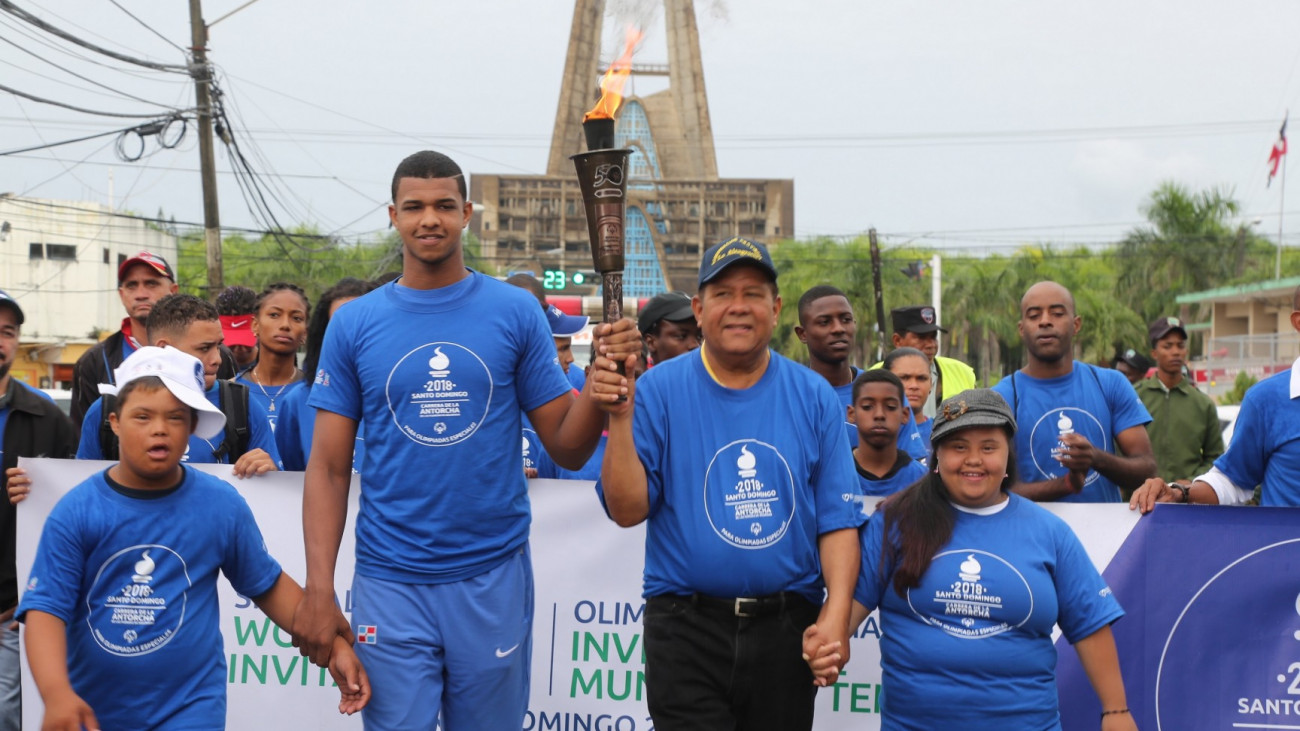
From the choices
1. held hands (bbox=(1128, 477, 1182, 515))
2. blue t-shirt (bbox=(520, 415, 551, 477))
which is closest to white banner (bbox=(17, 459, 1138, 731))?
blue t-shirt (bbox=(520, 415, 551, 477))

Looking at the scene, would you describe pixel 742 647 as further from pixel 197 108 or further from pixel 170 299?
pixel 197 108

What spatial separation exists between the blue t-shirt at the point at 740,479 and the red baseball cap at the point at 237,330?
14.6 feet

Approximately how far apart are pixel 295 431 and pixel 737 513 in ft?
8.80

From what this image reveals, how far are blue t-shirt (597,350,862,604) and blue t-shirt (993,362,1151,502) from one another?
6.78 ft

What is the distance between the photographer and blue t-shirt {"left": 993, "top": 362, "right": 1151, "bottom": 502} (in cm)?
563

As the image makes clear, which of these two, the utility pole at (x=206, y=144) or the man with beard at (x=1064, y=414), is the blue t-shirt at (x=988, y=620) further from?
the utility pole at (x=206, y=144)


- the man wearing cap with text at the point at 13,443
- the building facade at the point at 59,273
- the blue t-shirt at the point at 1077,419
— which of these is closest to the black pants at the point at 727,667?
the blue t-shirt at the point at 1077,419

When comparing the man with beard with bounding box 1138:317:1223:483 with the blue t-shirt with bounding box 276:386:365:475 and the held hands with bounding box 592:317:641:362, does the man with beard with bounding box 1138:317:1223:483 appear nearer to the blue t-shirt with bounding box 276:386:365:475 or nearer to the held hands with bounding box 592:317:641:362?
the blue t-shirt with bounding box 276:386:365:475

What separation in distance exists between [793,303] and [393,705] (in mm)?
53377

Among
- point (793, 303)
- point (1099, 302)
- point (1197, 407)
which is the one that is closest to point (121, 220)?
point (793, 303)

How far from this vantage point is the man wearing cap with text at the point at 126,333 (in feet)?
18.4

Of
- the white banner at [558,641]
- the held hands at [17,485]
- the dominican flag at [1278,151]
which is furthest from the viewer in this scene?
the dominican flag at [1278,151]

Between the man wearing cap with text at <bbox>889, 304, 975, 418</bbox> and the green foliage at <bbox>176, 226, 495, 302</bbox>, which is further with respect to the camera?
the green foliage at <bbox>176, 226, 495, 302</bbox>

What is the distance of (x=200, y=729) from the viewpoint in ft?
12.4
